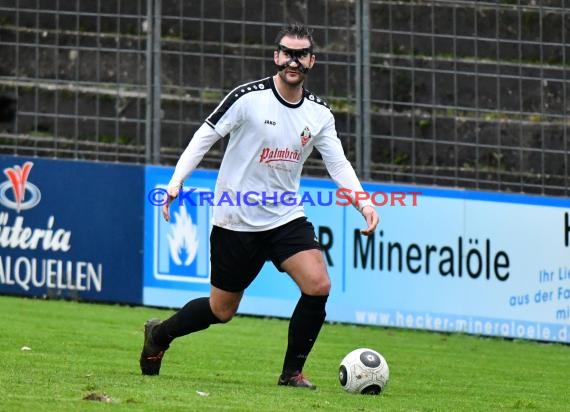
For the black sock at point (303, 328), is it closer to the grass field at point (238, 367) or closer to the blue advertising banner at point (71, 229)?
the grass field at point (238, 367)

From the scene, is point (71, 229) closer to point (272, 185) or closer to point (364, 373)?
point (272, 185)

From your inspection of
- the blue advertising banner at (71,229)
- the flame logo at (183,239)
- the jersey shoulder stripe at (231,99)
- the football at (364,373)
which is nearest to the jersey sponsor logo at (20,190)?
the blue advertising banner at (71,229)

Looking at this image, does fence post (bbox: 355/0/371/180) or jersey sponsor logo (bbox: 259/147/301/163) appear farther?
fence post (bbox: 355/0/371/180)

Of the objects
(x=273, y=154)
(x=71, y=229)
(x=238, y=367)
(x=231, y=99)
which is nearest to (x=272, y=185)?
(x=273, y=154)

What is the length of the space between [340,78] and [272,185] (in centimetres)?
644

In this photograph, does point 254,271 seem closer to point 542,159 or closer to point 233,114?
point 233,114

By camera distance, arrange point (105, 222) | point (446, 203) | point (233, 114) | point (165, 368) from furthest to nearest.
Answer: point (105, 222) < point (446, 203) < point (165, 368) < point (233, 114)

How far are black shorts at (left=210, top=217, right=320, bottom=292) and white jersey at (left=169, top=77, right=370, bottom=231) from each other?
0.05 m

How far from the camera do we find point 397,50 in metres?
15.7

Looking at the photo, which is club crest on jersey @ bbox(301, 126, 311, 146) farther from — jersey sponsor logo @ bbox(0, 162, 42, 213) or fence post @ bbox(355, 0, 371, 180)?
jersey sponsor logo @ bbox(0, 162, 42, 213)

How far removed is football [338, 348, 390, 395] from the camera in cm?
973

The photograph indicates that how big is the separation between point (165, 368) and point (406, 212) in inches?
194

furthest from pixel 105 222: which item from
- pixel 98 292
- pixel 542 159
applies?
pixel 542 159

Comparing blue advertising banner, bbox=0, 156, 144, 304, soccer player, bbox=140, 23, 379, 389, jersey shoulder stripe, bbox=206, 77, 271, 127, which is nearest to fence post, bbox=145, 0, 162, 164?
blue advertising banner, bbox=0, 156, 144, 304
